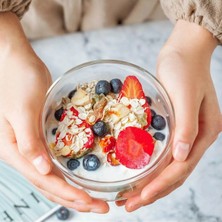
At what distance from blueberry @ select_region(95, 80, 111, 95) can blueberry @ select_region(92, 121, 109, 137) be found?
0.05m

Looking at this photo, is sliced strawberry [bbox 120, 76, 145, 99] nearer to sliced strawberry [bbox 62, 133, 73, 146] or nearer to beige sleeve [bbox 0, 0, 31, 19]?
sliced strawberry [bbox 62, 133, 73, 146]

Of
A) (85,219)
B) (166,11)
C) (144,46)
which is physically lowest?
(85,219)

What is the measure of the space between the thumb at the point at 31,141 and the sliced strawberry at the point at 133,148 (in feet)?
0.29

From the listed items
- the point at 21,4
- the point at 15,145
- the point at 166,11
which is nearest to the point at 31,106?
the point at 15,145

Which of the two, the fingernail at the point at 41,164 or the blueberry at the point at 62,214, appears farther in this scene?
the blueberry at the point at 62,214

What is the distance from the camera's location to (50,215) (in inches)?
32.0

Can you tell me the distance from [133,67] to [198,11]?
13cm

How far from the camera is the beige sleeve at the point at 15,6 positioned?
0.73m

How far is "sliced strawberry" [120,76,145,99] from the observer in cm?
64

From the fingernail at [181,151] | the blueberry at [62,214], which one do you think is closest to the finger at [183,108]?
the fingernail at [181,151]

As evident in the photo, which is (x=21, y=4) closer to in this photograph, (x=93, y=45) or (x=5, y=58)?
(x=5, y=58)

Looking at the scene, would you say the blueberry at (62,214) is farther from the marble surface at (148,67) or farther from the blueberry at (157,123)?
the blueberry at (157,123)

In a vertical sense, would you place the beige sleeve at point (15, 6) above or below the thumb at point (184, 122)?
above

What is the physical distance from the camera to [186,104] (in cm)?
67
